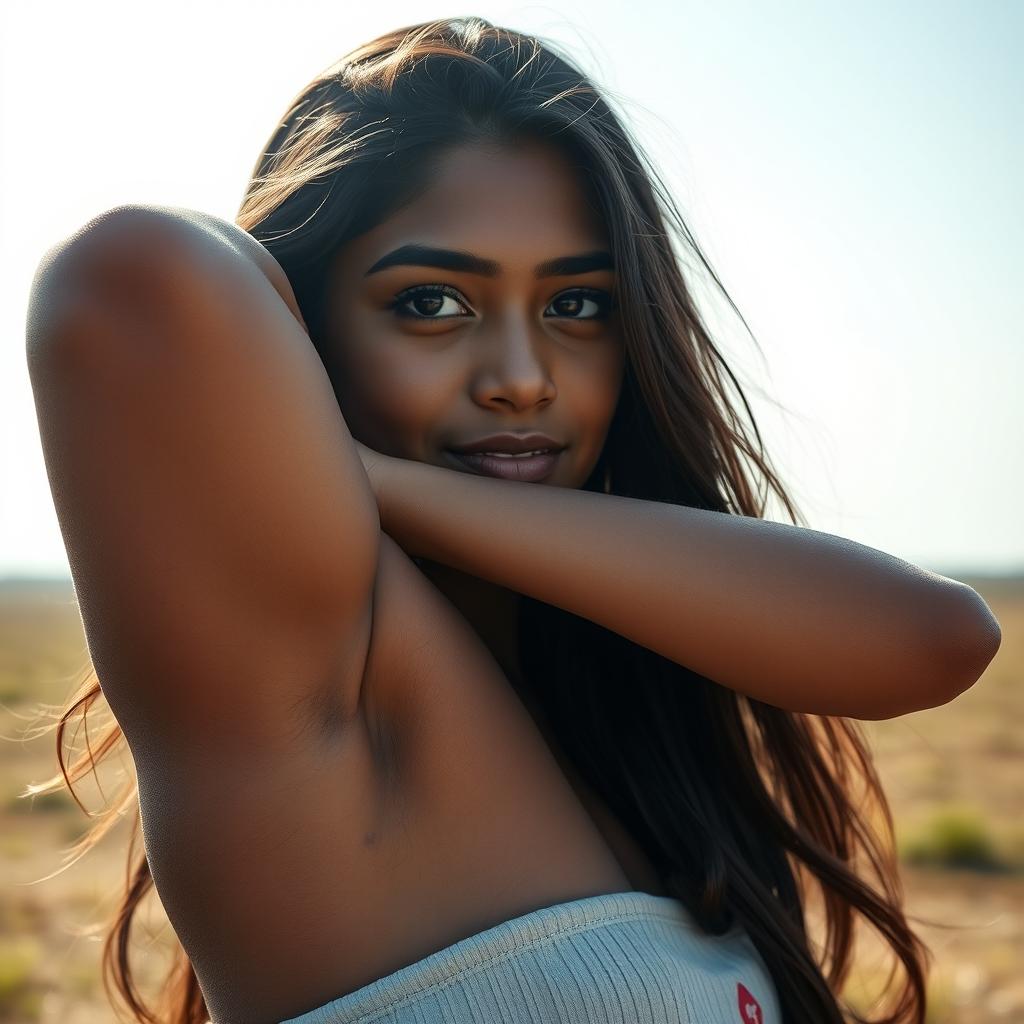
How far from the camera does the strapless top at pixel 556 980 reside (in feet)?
4.95

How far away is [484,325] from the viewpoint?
202 cm

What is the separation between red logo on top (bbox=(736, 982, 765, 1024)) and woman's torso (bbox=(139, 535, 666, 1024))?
34 centimetres

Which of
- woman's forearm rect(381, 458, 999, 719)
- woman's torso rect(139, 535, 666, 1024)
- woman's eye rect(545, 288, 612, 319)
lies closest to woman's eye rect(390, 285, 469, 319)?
woman's eye rect(545, 288, 612, 319)

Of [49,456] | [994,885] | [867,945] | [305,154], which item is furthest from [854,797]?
[994,885]

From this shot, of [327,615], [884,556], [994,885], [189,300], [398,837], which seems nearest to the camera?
[189,300]

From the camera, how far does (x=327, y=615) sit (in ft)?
4.70

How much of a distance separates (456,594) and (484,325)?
575 mm

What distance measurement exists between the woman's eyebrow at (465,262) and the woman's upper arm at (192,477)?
63 cm

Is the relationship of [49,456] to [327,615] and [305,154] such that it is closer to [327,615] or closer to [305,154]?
[327,615]

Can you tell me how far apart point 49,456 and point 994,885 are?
11.3 metres

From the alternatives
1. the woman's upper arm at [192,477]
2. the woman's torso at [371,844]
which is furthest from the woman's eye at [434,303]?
the woman's upper arm at [192,477]

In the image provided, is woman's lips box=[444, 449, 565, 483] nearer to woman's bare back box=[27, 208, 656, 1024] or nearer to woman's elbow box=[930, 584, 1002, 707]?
woman's bare back box=[27, 208, 656, 1024]

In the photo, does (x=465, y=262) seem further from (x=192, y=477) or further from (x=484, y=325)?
(x=192, y=477)

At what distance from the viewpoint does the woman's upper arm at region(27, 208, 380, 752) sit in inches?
50.2
